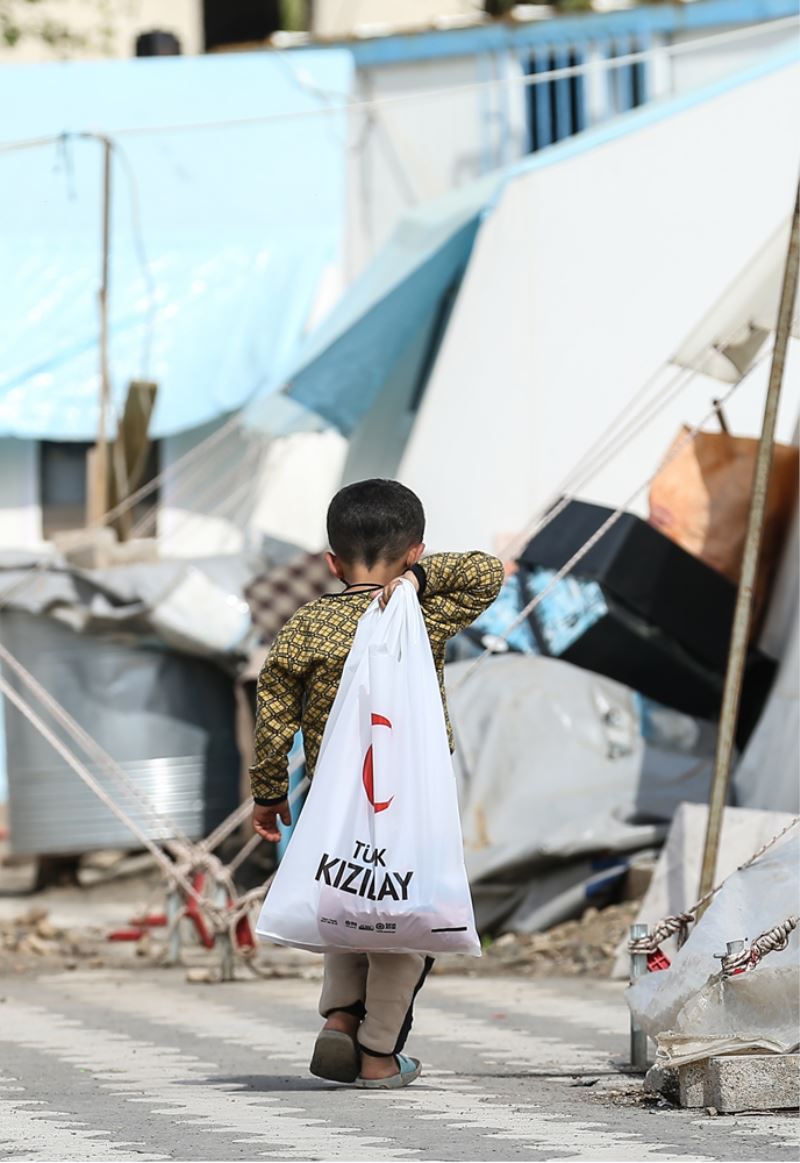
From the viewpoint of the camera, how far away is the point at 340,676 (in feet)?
13.4

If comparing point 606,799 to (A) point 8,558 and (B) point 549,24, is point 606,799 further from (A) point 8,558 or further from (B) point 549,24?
(B) point 549,24

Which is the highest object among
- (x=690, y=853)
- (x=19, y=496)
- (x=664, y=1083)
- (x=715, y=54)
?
(x=715, y=54)

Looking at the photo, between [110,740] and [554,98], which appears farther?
[554,98]

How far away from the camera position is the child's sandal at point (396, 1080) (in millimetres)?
4102

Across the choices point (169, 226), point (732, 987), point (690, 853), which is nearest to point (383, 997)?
point (732, 987)

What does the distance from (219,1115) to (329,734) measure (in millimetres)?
733

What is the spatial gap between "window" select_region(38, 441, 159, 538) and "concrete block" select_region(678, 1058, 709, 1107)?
30.2 feet

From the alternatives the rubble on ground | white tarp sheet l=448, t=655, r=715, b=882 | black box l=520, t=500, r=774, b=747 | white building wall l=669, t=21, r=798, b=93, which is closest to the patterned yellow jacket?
the rubble on ground

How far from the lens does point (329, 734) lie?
393 cm


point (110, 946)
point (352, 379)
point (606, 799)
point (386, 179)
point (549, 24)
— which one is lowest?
point (110, 946)

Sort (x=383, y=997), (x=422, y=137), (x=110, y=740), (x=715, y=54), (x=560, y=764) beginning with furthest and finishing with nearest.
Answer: (x=422, y=137) < (x=715, y=54) < (x=110, y=740) < (x=560, y=764) < (x=383, y=997)

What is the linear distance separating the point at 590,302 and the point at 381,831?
19.5 feet

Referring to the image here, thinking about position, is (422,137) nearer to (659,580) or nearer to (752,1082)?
(659,580)

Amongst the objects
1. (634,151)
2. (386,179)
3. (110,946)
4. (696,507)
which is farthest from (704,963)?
(386,179)
